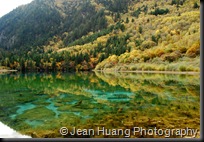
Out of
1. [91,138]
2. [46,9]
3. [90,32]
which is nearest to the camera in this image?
[91,138]

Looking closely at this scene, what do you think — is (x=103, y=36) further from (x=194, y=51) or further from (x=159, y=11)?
(x=194, y=51)

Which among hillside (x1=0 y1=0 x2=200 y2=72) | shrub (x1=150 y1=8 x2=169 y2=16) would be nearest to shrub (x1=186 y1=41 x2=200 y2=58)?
hillside (x1=0 y1=0 x2=200 y2=72)

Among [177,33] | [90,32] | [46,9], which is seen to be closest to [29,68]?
[177,33]

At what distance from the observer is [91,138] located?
2.98m

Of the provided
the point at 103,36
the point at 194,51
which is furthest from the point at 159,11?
the point at 194,51

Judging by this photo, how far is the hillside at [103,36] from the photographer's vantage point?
23.2 metres

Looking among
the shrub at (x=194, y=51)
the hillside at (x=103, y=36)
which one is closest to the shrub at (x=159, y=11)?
the hillside at (x=103, y=36)

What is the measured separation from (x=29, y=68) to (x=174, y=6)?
31469 mm

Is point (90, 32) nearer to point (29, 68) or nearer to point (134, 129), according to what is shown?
point (29, 68)

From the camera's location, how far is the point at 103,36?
52.8 metres

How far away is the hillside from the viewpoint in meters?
23.2

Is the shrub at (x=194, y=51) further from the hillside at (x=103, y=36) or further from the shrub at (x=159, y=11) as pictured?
the shrub at (x=159, y=11)

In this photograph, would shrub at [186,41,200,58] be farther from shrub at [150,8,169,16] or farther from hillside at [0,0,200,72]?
shrub at [150,8,169,16]

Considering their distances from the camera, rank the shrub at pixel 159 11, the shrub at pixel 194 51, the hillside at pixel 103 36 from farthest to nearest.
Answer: the shrub at pixel 159 11 → the hillside at pixel 103 36 → the shrub at pixel 194 51
